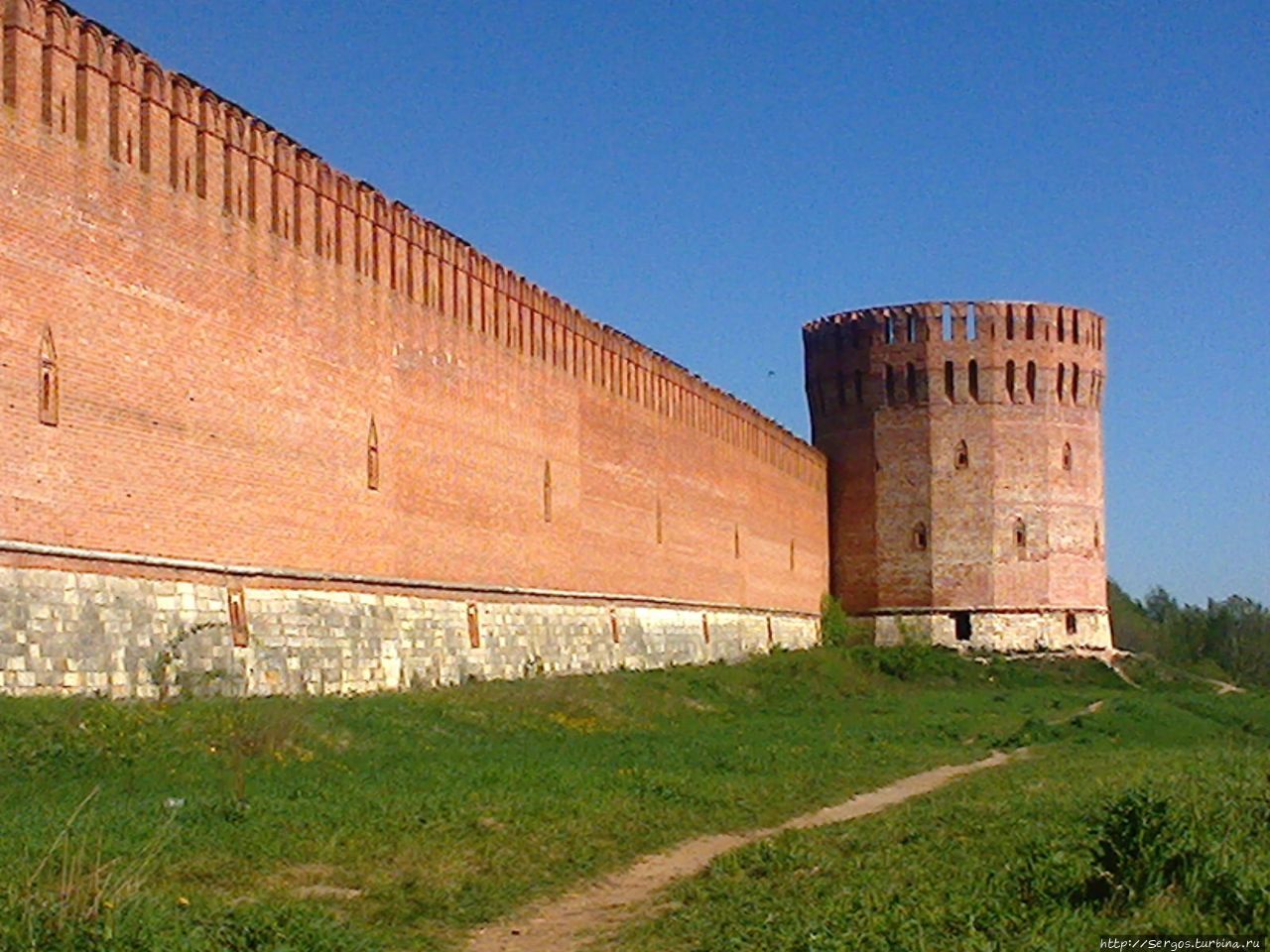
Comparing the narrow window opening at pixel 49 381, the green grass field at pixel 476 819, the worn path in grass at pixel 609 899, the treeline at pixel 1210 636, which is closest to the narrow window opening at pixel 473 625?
the green grass field at pixel 476 819

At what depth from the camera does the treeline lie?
59.1 m

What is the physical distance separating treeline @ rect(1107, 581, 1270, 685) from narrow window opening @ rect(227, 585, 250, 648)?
43.7 meters

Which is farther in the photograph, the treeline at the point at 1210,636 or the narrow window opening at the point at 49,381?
the treeline at the point at 1210,636

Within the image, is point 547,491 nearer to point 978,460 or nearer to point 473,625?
point 473,625

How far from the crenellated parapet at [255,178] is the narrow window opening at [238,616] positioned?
3659 millimetres

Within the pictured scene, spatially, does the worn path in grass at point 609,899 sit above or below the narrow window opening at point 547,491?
below

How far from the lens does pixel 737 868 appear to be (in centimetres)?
960

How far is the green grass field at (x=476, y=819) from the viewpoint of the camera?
23.5 feet

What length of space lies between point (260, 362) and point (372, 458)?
2.66m

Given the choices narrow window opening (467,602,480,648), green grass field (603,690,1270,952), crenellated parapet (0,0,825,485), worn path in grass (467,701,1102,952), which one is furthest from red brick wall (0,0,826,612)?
green grass field (603,690,1270,952)

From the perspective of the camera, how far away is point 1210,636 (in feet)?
208

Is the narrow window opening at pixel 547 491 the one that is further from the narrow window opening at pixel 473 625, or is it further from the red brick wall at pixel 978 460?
the red brick wall at pixel 978 460

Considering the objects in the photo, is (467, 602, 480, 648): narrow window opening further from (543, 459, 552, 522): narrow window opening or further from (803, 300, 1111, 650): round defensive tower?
(803, 300, 1111, 650): round defensive tower

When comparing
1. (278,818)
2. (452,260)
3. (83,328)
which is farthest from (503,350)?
(278,818)
